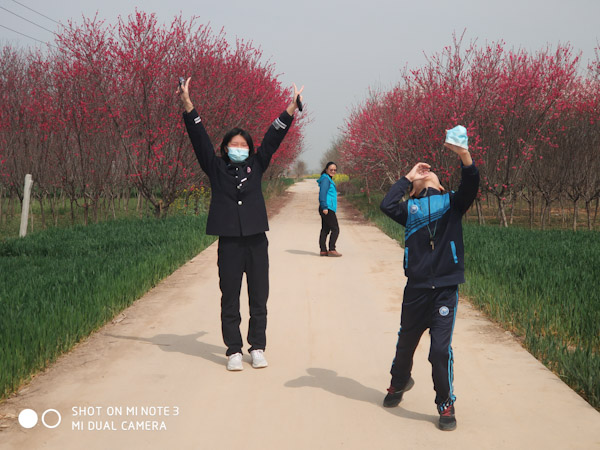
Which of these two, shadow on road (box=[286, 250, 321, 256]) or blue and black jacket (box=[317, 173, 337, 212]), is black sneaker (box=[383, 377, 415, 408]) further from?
shadow on road (box=[286, 250, 321, 256])

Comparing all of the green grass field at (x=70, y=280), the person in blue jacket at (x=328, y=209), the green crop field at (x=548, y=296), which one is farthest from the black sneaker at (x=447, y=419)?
the person in blue jacket at (x=328, y=209)

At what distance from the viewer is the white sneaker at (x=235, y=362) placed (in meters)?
4.39

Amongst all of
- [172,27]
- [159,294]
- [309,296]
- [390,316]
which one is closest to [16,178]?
[172,27]

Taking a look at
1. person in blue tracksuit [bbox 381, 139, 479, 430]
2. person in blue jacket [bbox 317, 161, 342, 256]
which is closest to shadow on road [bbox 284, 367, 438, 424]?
person in blue tracksuit [bbox 381, 139, 479, 430]

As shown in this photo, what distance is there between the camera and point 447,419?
3.32m

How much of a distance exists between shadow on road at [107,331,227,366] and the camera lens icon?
1.40 m

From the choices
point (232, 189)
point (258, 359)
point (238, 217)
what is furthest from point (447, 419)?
point (232, 189)

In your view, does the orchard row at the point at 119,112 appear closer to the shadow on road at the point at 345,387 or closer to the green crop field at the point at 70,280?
the green crop field at the point at 70,280

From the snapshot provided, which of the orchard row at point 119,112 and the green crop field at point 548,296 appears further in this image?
the orchard row at point 119,112

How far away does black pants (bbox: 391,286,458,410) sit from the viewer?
11.0ft

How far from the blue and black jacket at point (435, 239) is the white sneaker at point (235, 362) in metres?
1.59

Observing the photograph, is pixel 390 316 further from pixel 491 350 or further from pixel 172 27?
pixel 172 27

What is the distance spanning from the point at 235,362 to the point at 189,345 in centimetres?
87

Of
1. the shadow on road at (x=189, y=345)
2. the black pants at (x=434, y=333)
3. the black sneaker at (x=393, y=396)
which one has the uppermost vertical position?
the black pants at (x=434, y=333)
